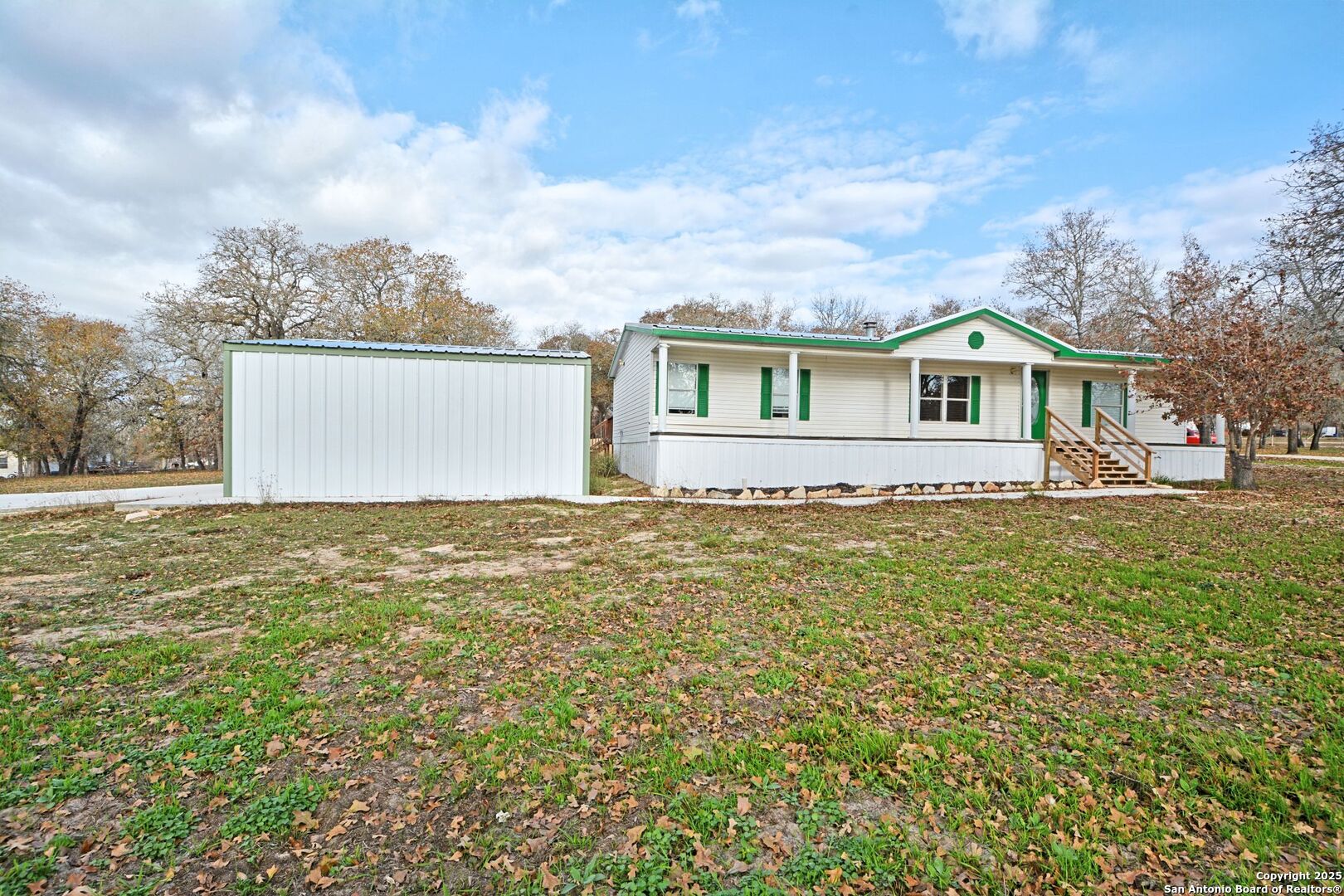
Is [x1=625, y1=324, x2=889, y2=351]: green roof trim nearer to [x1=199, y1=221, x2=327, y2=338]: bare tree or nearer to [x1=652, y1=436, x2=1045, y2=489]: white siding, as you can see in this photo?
[x1=652, y1=436, x2=1045, y2=489]: white siding

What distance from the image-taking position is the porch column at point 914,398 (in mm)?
14172

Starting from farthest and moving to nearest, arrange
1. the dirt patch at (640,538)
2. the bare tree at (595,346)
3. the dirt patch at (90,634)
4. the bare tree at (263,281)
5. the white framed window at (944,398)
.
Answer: the bare tree at (595,346)
the bare tree at (263,281)
the white framed window at (944,398)
the dirt patch at (640,538)
the dirt patch at (90,634)

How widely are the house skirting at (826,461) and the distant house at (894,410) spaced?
3 centimetres

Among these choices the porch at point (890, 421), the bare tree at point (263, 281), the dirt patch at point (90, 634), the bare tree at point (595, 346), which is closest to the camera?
the dirt patch at point (90, 634)

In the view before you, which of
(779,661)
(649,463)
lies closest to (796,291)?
(649,463)

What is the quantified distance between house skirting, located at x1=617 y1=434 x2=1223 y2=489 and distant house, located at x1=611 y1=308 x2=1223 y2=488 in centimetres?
3

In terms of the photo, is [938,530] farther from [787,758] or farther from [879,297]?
[879,297]

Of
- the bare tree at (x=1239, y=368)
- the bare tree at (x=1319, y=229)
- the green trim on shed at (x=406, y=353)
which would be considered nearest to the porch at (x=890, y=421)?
the bare tree at (x=1239, y=368)

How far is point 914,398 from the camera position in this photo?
14.3 metres

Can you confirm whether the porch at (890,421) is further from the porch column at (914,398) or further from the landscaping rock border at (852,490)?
the landscaping rock border at (852,490)

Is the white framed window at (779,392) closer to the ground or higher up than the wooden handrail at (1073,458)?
higher up

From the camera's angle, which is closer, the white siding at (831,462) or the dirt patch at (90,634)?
the dirt patch at (90,634)

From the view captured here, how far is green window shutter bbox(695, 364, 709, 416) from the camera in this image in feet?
→ 47.5

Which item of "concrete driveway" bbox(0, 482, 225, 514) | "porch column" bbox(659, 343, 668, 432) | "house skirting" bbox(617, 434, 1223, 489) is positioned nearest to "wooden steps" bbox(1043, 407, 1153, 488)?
"house skirting" bbox(617, 434, 1223, 489)
